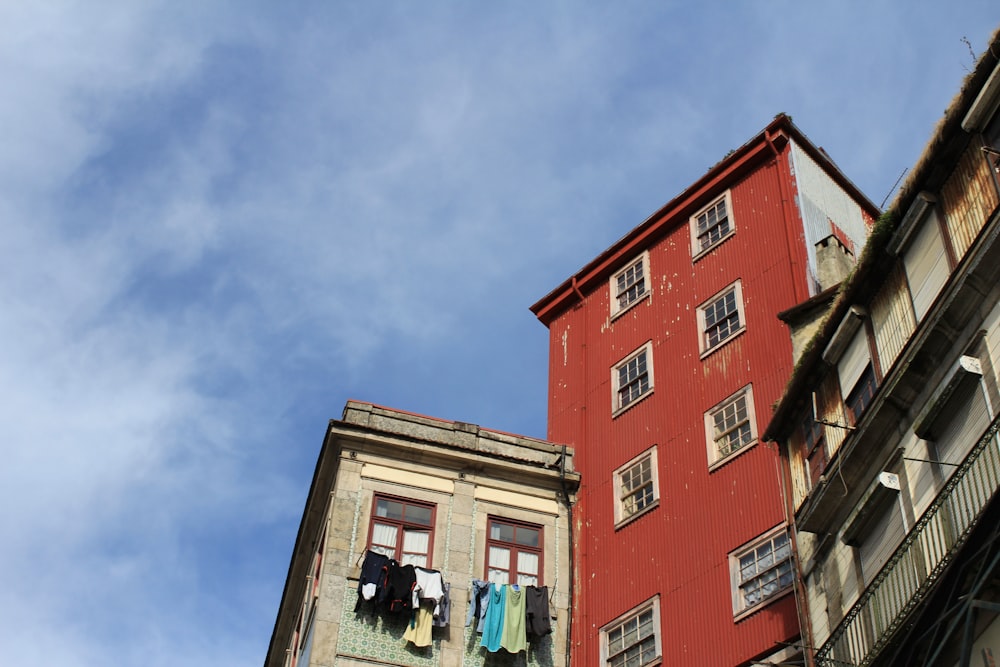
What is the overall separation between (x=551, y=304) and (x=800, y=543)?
14876mm

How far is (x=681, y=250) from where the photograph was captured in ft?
109

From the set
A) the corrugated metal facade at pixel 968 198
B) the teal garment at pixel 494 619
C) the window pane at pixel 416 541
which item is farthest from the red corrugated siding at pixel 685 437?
the corrugated metal facade at pixel 968 198

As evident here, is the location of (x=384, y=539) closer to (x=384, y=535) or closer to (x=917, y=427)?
(x=384, y=535)

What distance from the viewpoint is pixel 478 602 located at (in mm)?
28094

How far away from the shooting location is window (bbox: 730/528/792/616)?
2420 centimetres

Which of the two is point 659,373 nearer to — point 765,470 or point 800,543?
point 765,470

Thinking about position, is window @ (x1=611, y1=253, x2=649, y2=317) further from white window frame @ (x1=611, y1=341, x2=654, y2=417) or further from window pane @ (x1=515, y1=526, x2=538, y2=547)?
window pane @ (x1=515, y1=526, x2=538, y2=547)

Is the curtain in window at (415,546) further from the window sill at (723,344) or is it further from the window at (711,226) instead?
the window at (711,226)

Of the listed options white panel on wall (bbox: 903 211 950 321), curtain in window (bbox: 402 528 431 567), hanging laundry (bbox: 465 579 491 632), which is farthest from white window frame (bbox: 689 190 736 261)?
white panel on wall (bbox: 903 211 950 321)

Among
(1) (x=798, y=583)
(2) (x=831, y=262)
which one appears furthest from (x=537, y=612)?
(2) (x=831, y=262)

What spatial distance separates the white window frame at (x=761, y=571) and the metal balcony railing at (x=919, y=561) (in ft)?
15.9

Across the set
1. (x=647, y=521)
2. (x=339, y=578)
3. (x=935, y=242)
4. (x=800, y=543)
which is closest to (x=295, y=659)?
(x=339, y=578)

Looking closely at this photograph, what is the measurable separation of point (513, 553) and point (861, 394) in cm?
1148

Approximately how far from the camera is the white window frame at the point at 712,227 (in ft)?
105
